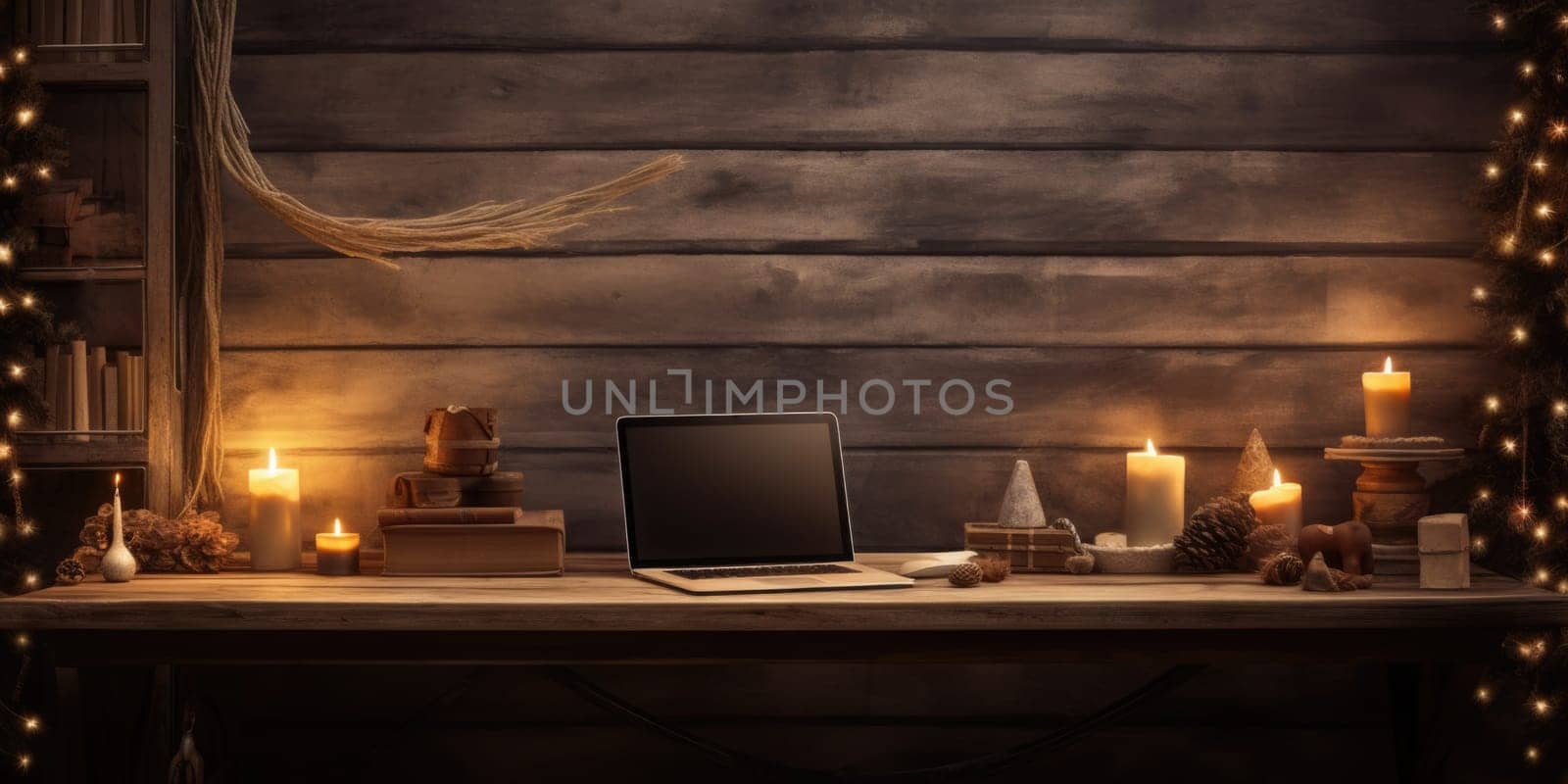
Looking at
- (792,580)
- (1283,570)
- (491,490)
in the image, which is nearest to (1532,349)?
(1283,570)

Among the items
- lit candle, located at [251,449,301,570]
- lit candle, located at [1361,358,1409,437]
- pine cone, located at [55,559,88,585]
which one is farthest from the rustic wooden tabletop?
lit candle, located at [1361,358,1409,437]

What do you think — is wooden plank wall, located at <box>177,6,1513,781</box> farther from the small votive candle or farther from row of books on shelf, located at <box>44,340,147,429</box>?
the small votive candle

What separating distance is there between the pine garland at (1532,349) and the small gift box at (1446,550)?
0.70 feet

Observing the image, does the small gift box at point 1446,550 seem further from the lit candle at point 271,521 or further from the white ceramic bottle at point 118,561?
the white ceramic bottle at point 118,561

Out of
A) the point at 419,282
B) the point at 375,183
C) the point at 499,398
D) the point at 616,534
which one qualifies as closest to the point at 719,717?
the point at 616,534

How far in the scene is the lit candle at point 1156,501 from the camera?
6.16 feet

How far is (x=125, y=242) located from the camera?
1952 mm

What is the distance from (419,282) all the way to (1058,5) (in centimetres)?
114

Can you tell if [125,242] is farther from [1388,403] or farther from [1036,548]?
[1388,403]

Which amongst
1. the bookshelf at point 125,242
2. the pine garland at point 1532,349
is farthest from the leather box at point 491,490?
the pine garland at point 1532,349

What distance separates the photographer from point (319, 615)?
154cm

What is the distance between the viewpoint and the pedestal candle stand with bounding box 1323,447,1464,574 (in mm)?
1825

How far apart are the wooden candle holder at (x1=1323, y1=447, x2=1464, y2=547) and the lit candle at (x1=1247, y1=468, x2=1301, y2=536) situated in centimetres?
9

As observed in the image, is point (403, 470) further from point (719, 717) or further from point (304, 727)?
point (719, 717)
